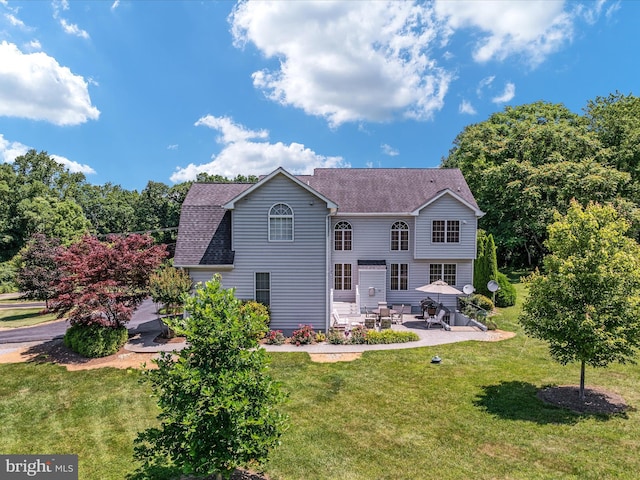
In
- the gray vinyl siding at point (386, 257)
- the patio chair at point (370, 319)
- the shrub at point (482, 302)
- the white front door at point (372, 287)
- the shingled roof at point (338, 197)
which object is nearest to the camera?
the shingled roof at point (338, 197)

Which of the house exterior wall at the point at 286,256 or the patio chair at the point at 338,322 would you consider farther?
the patio chair at the point at 338,322

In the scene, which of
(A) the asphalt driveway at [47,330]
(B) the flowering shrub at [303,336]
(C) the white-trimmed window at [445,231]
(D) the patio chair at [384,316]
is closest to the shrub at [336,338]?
(B) the flowering shrub at [303,336]

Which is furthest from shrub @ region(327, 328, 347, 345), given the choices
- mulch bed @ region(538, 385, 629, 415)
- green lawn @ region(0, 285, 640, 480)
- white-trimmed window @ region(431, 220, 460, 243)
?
white-trimmed window @ region(431, 220, 460, 243)

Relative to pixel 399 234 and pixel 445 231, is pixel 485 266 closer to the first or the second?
pixel 445 231

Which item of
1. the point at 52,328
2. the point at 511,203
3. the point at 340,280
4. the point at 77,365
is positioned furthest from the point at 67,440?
the point at 511,203

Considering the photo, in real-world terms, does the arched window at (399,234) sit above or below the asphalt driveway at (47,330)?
above

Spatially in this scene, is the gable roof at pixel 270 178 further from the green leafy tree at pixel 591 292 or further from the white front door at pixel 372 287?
the green leafy tree at pixel 591 292

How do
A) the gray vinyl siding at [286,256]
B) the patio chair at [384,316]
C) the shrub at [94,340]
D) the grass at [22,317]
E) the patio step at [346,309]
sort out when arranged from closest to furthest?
the shrub at [94,340]
the gray vinyl siding at [286,256]
the patio chair at [384,316]
the patio step at [346,309]
the grass at [22,317]
